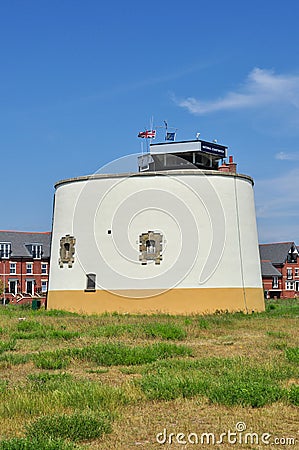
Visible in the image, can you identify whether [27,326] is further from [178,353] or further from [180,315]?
[180,315]

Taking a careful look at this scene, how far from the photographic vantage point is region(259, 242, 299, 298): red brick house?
246 feet

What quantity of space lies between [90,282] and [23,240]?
39359 millimetres

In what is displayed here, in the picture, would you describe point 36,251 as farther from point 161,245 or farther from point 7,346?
point 7,346

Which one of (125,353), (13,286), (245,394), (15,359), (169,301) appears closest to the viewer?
(245,394)

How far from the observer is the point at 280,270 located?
76938 mm

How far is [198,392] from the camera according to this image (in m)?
9.28

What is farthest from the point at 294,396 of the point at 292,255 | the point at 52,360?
the point at 292,255

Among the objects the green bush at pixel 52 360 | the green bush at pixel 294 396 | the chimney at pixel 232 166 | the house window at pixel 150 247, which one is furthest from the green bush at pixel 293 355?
the chimney at pixel 232 166

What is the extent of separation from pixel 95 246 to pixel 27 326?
1118cm

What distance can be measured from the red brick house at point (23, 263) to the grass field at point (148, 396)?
51742 mm

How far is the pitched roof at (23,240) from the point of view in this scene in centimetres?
6756

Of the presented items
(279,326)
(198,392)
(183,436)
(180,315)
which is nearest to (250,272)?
(180,315)

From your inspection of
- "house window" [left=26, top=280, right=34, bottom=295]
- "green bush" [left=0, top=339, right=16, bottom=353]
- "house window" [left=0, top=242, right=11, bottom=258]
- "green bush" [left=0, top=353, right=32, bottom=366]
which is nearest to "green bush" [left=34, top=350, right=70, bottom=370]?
"green bush" [left=0, top=353, right=32, bottom=366]

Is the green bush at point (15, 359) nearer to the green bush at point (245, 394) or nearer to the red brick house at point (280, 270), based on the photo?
the green bush at point (245, 394)
